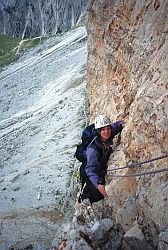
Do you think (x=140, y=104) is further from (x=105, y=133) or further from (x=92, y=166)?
(x=92, y=166)

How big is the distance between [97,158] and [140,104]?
143 centimetres

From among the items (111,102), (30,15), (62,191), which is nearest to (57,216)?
(62,191)

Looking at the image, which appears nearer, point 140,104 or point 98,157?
point 140,104

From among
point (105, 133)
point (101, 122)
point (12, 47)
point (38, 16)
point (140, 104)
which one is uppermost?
point (140, 104)

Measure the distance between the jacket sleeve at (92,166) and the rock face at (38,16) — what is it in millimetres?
96881

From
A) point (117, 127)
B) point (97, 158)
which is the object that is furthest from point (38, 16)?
point (97, 158)

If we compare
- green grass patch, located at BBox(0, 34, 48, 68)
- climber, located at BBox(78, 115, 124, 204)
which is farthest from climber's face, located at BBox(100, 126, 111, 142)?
green grass patch, located at BBox(0, 34, 48, 68)

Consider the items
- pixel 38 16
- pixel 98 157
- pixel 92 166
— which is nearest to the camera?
pixel 92 166

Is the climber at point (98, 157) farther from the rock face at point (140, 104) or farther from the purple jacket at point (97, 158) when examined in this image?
the rock face at point (140, 104)

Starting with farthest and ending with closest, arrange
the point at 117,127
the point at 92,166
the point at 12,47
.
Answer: the point at 12,47, the point at 117,127, the point at 92,166

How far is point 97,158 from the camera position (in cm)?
771

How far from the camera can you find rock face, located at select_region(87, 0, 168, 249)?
21.7 feet

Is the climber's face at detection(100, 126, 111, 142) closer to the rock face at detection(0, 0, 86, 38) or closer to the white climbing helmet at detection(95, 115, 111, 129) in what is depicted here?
the white climbing helmet at detection(95, 115, 111, 129)

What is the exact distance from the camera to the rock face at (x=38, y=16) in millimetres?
104750
